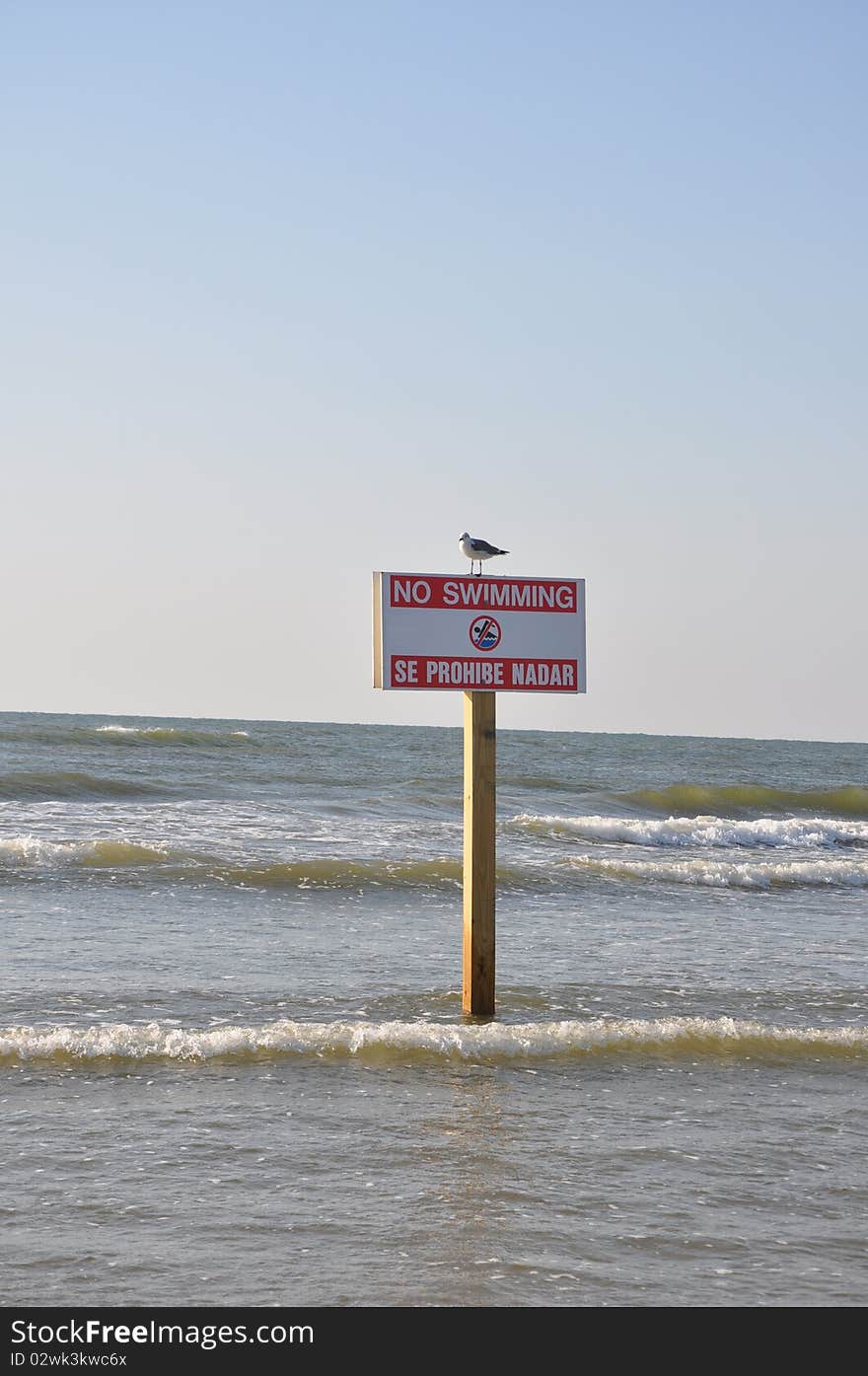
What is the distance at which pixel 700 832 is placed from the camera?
26.2 metres

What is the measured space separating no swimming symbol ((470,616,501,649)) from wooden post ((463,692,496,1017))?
15.7 inches

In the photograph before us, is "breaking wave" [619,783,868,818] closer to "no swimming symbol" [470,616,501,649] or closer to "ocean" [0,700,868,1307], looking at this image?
"ocean" [0,700,868,1307]

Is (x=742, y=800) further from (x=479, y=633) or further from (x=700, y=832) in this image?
(x=479, y=633)

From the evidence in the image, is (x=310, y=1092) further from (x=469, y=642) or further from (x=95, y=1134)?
(x=469, y=642)

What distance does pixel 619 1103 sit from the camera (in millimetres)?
7410

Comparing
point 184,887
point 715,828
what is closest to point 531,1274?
point 184,887

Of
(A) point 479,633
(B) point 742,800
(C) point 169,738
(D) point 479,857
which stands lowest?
(B) point 742,800

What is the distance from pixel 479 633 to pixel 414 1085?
10.1 ft

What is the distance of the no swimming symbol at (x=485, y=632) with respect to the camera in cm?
Result: 896

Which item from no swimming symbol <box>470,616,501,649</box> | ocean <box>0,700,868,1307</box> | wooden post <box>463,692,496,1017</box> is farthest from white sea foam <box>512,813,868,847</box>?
no swimming symbol <box>470,616,501,649</box>

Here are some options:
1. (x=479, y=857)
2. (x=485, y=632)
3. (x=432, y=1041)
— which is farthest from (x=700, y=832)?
(x=432, y=1041)

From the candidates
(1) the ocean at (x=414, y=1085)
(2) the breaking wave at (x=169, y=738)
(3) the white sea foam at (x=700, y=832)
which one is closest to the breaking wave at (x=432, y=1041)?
(1) the ocean at (x=414, y=1085)

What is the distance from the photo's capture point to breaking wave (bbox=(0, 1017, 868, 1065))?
802cm
